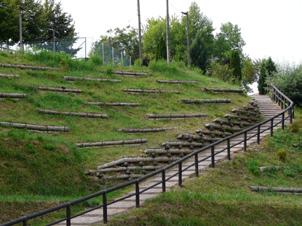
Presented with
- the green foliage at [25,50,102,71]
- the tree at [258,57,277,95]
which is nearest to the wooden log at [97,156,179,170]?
the green foliage at [25,50,102,71]

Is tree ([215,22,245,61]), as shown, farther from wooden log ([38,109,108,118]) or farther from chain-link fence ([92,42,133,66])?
wooden log ([38,109,108,118])

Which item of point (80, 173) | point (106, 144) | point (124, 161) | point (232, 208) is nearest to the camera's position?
point (232, 208)

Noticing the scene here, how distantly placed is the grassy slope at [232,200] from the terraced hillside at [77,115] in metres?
3.38

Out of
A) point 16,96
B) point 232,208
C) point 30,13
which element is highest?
point 30,13

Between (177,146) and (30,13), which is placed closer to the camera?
(177,146)

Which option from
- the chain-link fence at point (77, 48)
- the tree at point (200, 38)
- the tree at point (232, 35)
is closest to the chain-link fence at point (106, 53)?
the chain-link fence at point (77, 48)

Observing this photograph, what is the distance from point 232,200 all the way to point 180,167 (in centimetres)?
202

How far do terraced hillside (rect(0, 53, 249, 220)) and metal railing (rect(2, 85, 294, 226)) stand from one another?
1.68 metres

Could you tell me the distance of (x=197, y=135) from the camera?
2978 centimetres

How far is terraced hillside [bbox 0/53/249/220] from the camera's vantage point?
2168 cm

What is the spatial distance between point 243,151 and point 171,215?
9920mm

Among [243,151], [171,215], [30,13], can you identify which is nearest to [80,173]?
[171,215]

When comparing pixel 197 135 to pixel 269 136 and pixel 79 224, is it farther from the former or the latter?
pixel 79 224

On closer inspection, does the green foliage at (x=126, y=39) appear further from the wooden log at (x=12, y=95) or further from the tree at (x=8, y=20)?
the wooden log at (x=12, y=95)
